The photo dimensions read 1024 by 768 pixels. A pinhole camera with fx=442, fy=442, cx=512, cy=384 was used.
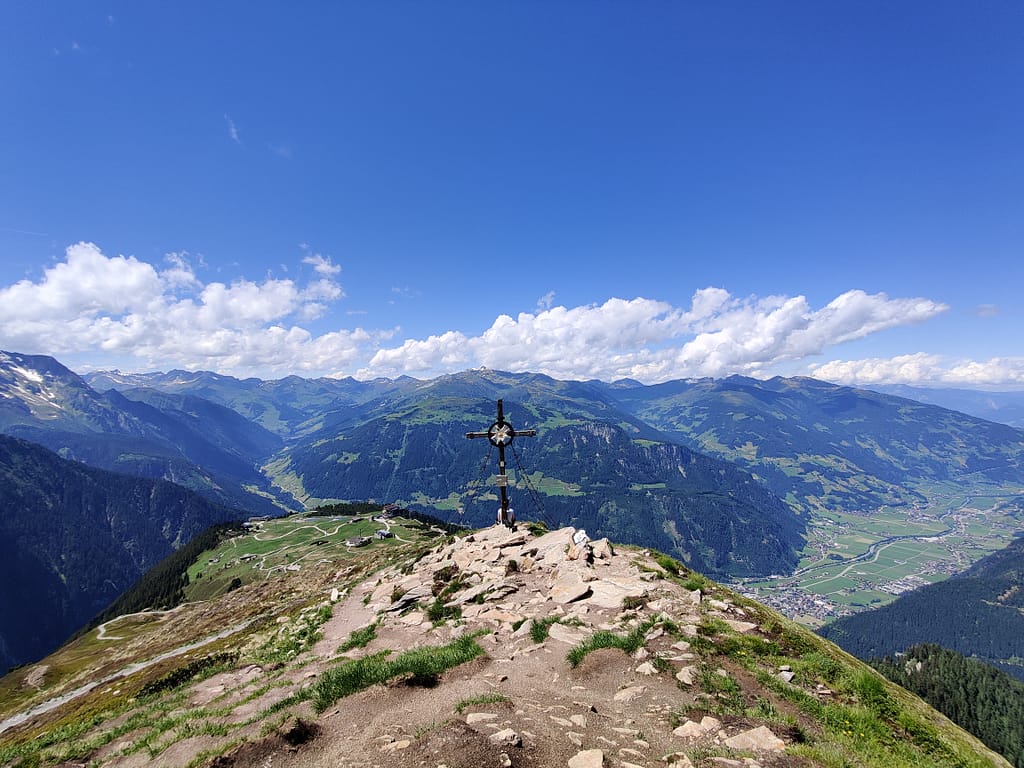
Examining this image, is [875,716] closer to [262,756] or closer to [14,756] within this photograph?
[262,756]

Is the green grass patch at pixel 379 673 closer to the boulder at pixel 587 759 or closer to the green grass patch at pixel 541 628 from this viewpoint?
the green grass patch at pixel 541 628

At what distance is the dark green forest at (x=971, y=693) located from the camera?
107 m

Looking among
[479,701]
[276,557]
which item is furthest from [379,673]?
[276,557]

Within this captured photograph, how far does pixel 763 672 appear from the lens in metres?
13.0

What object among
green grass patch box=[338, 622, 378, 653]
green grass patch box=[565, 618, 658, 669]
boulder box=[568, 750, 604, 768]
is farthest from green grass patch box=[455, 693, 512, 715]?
green grass patch box=[338, 622, 378, 653]

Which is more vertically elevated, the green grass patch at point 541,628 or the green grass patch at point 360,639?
the green grass patch at point 541,628

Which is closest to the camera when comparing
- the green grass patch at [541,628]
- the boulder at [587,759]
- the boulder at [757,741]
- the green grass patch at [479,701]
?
the boulder at [587,759]

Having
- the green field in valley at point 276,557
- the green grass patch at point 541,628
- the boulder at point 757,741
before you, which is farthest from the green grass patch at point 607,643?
the green field in valley at point 276,557

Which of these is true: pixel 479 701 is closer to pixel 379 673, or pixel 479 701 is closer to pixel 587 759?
pixel 587 759

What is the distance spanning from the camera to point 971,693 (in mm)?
121188

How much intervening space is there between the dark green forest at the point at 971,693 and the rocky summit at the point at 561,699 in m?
126

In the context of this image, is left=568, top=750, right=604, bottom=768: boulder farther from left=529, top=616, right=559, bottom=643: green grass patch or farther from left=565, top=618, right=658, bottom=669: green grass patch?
left=529, top=616, right=559, bottom=643: green grass patch

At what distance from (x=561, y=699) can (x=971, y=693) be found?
182167 mm

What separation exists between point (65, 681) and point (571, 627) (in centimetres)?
14298
